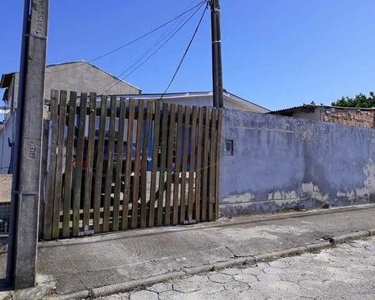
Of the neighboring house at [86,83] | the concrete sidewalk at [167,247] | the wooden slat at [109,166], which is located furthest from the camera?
the neighboring house at [86,83]

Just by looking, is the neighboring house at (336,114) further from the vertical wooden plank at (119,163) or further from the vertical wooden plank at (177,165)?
the vertical wooden plank at (119,163)

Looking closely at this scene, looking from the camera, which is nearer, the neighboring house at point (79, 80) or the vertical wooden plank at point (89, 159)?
the vertical wooden plank at point (89, 159)

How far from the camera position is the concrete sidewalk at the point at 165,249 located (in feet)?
14.1

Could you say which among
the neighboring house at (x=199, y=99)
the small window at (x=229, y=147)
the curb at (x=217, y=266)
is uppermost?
the neighboring house at (x=199, y=99)

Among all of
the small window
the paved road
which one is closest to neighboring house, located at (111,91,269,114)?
the small window

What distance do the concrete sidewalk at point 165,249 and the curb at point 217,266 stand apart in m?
0.01

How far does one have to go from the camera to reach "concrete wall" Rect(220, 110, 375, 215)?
755 cm

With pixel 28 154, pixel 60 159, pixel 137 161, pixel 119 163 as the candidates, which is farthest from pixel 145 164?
pixel 28 154

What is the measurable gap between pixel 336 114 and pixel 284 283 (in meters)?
13.4

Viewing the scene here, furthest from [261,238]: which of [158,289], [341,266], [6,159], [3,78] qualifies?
[3,78]

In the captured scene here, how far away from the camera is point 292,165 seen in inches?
338

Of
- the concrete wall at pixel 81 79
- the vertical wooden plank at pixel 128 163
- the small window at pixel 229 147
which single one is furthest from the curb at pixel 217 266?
the concrete wall at pixel 81 79

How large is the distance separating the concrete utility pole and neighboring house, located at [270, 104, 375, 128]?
13500 mm

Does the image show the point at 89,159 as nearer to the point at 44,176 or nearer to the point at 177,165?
the point at 44,176
